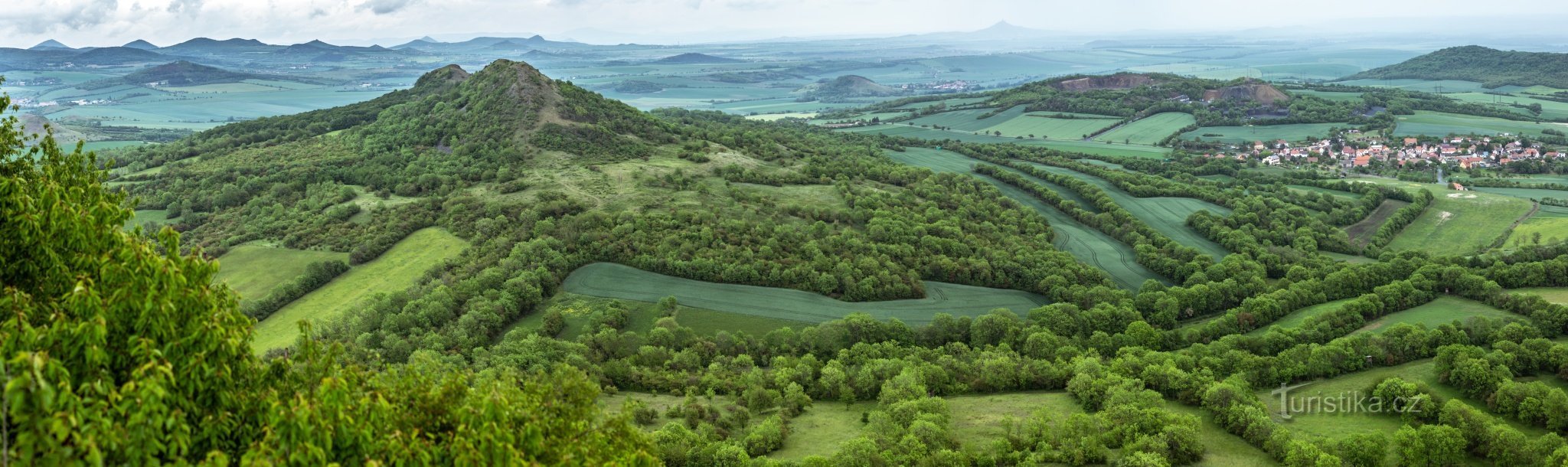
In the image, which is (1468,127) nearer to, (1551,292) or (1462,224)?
(1462,224)

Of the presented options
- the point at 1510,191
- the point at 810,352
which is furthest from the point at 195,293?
the point at 1510,191

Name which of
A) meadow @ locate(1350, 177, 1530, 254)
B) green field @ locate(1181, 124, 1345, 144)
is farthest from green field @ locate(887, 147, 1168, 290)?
green field @ locate(1181, 124, 1345, 144)

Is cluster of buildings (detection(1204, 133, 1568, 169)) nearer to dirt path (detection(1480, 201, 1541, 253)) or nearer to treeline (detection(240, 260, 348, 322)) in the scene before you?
dirt path (detection(1480, 201, 1541, 253))

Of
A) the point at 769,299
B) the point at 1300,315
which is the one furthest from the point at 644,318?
the point at 1300,315

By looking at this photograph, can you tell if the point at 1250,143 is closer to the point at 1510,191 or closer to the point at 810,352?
the point at 1510,191

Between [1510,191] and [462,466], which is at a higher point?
[462,466]

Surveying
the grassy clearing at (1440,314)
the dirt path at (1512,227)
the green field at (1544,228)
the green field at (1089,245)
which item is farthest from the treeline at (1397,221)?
the green field at (1089,245)

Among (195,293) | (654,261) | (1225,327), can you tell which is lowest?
(1225,327)
